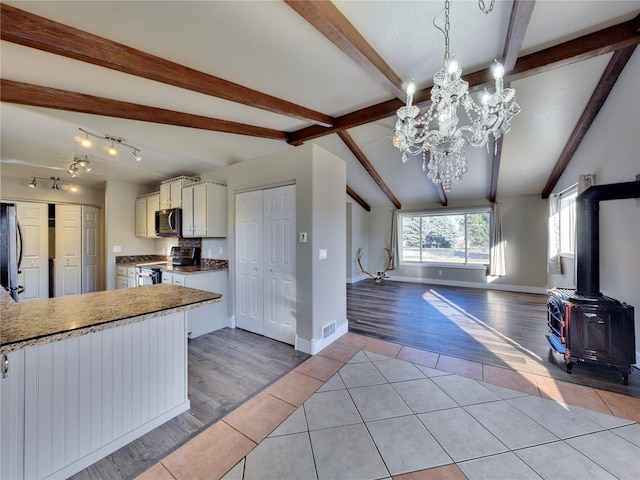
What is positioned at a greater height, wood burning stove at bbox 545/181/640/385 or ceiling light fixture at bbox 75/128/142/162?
ceiling light fixture at bbox 75/128/142/162

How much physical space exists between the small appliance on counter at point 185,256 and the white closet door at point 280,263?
1781 millimetres

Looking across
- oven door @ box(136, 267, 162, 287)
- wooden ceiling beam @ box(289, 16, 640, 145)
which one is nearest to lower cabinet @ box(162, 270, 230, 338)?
oven door @ box(136, 267, 162, 287)

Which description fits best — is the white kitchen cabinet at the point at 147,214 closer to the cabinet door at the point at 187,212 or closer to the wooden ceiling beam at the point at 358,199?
the cabinet door at the point at 187,212

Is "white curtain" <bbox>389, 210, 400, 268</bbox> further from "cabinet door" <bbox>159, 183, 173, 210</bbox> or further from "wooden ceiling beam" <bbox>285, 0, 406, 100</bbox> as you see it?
"cabinet door" <bbox>159, 183, 173, 210</bbox>

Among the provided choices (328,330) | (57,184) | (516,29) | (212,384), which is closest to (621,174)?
(516,29)

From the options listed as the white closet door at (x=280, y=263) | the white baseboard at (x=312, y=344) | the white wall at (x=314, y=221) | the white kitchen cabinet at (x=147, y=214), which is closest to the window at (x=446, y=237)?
the white wall at (x=314, y=221)

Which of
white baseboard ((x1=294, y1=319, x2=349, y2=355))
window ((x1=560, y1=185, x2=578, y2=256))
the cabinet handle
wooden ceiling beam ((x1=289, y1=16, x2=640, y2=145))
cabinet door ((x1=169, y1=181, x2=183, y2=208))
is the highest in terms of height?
wooden ceiling beam ((x1=289, y1=16, x2=640, y2=145))

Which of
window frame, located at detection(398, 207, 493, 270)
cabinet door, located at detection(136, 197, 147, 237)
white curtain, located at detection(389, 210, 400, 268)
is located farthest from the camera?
white curtain, located at detection(389, 210, 400, 268)

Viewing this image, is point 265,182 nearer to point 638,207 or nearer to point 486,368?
point 486,368

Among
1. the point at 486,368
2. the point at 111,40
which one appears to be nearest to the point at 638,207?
the point at 486,368

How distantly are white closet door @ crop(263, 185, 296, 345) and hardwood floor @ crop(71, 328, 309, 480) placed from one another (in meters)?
0.24

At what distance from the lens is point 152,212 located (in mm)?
4867

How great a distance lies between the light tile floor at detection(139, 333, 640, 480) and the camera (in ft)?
4.88

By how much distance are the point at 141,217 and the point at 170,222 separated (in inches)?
57.6
